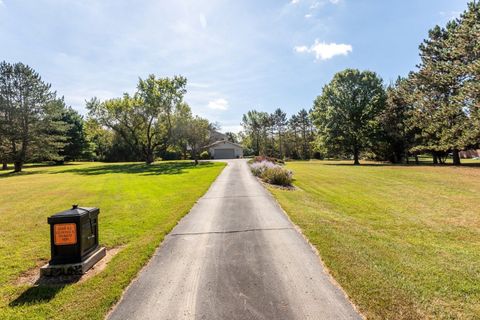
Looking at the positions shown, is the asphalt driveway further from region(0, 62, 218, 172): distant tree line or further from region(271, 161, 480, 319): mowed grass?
region(0, 62, 218, 172): distant tree line

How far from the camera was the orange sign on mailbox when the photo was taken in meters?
4.98

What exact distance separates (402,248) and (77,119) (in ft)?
201

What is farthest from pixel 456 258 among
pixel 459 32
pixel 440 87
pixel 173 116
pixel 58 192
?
pixel 173 116

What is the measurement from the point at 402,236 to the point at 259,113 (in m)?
71.0

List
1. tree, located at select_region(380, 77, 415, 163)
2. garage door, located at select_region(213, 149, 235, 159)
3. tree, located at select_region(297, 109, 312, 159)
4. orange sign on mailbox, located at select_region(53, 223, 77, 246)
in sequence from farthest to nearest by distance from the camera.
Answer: tree, located at select_region(297, 109, 312, 159), garage door, located at select_region(213, 149, 235, 159), tree, located at select_region(380, 77, 415, 163), orange sign on mailbox, located at select_region(53, 223, 77, 246)

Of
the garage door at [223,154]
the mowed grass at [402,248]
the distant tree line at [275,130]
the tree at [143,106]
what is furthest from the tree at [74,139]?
the mowed grass at [402,248]

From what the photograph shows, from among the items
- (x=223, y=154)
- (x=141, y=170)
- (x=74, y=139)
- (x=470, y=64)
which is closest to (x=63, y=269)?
(x=141, y=170)

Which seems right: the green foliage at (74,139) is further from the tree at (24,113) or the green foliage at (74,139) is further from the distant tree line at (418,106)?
the distant tree line at (418,106)

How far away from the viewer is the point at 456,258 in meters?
5.78

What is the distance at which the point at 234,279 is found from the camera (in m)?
4.57

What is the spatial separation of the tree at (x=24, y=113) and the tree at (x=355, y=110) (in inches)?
1615

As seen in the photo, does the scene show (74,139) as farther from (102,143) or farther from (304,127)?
(304,127)

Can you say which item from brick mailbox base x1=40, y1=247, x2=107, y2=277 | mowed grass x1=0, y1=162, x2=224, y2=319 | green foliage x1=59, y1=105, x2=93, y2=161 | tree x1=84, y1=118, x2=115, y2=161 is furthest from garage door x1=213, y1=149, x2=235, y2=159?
brick mailbox base x1=40, y1=247, x2=107, y2=277

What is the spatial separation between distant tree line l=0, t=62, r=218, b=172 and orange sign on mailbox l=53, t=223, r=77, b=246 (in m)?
34.3
